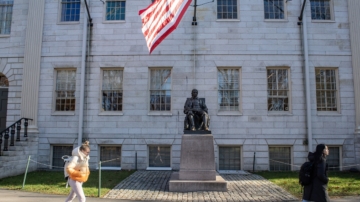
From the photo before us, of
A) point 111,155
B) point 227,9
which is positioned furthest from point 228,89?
point 111,155

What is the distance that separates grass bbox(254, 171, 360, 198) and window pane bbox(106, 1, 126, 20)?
413 inches

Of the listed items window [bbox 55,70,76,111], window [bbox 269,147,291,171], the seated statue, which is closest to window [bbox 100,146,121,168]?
window [bbox 55,70,76,111]

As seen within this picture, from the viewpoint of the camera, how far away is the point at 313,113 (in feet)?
49.8

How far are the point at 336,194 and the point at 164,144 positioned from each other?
26.2ft

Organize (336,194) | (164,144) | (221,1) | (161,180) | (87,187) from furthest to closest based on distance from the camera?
(221,1)
(164,144)
(161,180)
(87,187)
(336,194)

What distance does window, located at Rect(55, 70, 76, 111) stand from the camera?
15.8 meters

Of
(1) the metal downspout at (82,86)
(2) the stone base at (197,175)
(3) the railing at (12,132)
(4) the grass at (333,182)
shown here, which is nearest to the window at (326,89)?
(4) the grass at (333,182)

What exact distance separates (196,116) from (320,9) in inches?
389

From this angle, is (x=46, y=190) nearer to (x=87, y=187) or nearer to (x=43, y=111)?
(x=87, y=187)

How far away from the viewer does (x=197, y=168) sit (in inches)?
409

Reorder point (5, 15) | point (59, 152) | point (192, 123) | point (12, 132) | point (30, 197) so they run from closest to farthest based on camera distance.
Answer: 1. point (30, 197)
2. point (192, 123)
3. point (12, 132)
4. point (59, 152)
5. point (5, 15)

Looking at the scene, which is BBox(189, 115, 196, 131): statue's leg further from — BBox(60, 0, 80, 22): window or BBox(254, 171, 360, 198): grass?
BBox(60, 0, 80, 22): window

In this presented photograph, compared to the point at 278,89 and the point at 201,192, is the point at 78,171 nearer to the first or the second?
the point at 201,192

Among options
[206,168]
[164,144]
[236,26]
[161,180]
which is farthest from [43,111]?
[236,26]
